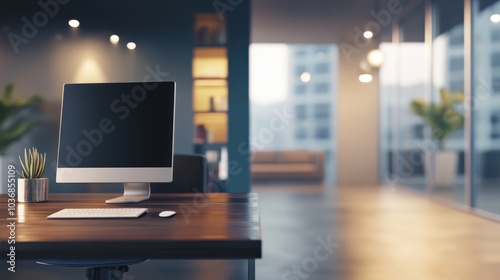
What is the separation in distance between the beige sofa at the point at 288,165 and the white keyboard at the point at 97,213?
8.64 meters

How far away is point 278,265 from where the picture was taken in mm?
3650

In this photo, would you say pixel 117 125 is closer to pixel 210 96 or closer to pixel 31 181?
pixel 31 181

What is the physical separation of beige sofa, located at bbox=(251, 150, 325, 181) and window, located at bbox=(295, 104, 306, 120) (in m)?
1.07

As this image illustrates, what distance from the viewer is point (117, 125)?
2.04m

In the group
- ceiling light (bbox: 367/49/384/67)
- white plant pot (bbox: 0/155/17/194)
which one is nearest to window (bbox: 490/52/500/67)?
ceiling light (bbox: 367/49/384/67)

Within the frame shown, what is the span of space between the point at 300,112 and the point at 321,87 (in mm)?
762

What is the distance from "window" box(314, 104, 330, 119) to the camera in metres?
11.3

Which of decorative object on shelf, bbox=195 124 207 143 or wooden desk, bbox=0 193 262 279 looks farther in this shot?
decorative object on shelf, bbox=195 124 207 143

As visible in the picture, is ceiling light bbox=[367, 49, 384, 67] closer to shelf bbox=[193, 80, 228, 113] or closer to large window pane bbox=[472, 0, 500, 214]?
large window pane bbox=[472, 0, 500, 214]

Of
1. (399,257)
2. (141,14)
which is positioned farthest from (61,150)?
(141,14)

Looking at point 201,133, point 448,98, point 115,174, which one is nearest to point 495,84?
point 448,98

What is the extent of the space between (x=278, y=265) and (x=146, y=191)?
1.78m

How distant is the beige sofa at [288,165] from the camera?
10415 millimetres

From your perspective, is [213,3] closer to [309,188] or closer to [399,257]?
[399,257]
